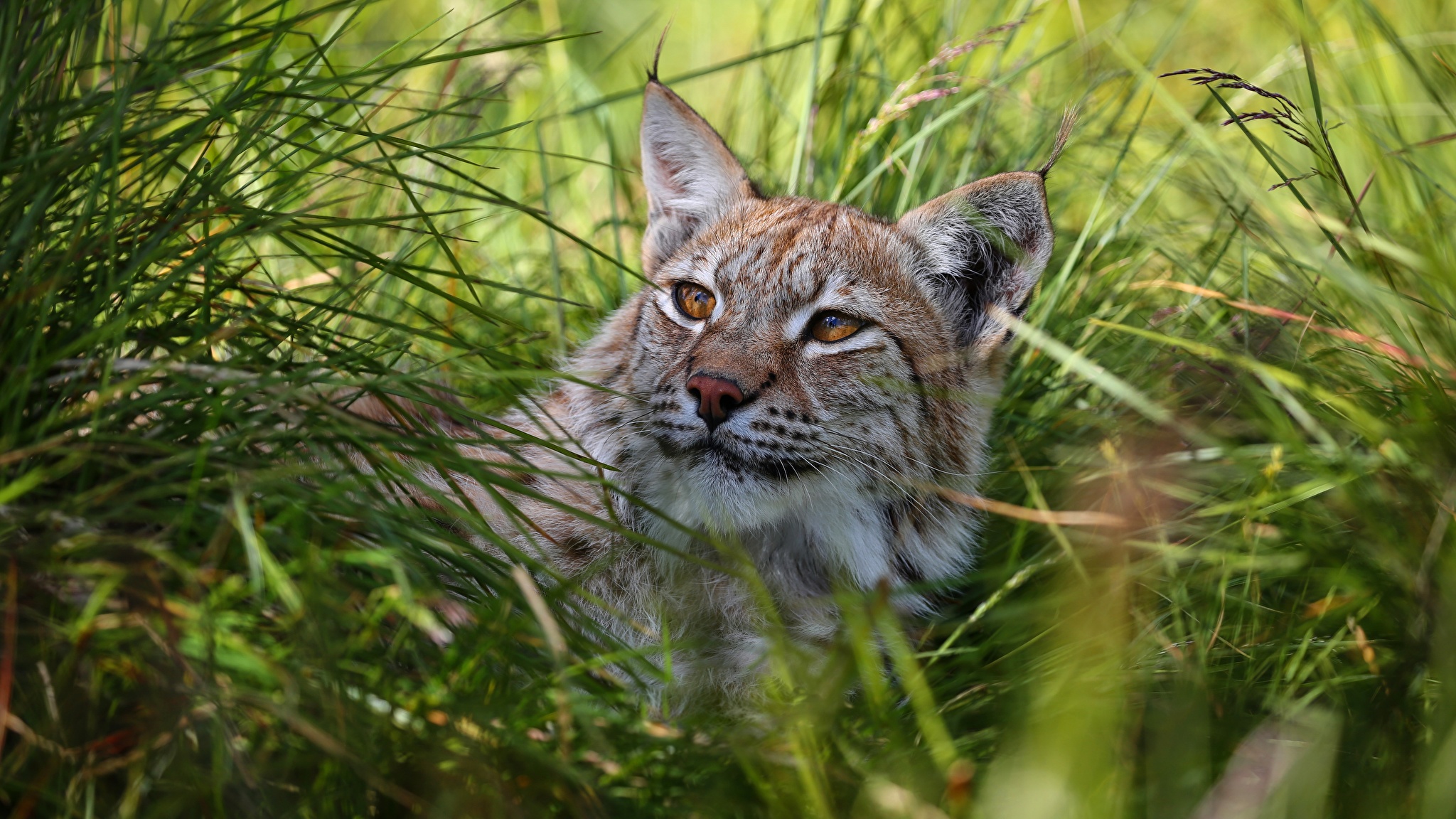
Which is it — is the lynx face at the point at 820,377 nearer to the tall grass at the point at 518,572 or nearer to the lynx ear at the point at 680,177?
the lynx ear at the point at 680,177

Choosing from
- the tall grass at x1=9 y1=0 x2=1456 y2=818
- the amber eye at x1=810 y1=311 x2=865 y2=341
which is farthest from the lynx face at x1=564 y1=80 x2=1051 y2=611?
the tall grass at x1=9 y1=0 x2=1456 y2=818

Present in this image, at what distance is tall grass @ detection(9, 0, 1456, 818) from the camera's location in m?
1.74

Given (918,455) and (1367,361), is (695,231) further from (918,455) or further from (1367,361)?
(1367,361)

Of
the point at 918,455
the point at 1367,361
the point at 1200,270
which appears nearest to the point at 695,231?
the point at 918,455

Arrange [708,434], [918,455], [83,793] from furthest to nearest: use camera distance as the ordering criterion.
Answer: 1. [918,455]
2. [708,434]
3. [83,793]

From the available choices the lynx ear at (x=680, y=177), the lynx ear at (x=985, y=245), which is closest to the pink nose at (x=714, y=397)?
the lynx ear at (x=985, y=245)

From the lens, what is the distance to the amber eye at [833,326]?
10.0ft

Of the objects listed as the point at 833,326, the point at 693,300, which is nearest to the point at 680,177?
the point at 693,300

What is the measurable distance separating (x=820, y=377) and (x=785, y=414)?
0.20m

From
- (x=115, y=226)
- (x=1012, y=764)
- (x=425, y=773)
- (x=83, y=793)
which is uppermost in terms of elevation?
(x=115, y=226)

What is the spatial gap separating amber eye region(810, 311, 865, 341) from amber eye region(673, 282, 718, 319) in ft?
1.02

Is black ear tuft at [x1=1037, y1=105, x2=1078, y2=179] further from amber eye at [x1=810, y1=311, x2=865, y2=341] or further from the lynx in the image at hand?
amber eye at [x1=810, y1=311, x2=865, y2=341]

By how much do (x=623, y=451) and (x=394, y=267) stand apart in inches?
37.2

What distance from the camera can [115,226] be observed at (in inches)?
87.2
